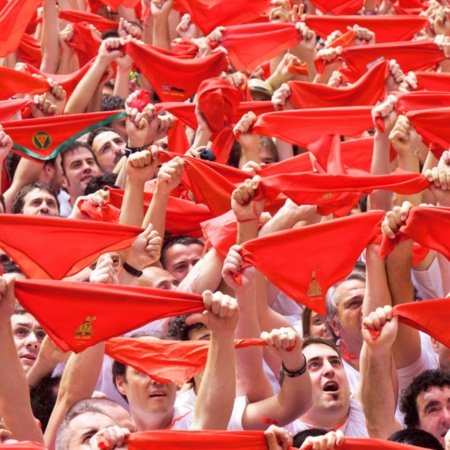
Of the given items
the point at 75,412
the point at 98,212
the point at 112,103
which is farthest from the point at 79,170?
the point at 75,412

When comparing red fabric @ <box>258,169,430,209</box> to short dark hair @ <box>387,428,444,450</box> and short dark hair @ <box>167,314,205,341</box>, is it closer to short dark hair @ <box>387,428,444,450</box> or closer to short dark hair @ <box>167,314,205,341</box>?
short dark hair @ <box>167,314,205,341</box>

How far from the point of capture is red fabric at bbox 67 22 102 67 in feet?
33.1

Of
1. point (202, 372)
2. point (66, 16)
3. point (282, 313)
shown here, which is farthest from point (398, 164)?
point (66, 16)

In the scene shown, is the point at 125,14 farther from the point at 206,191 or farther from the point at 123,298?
the point at 123,298

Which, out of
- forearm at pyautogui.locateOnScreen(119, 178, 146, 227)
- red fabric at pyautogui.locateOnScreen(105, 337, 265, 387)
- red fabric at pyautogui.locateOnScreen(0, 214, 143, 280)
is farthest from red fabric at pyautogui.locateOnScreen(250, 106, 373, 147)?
red fabric at pyautogui.locateOnScreen(105, 337, 265, 387)

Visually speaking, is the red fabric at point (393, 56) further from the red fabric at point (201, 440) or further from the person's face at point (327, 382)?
Result: the red fabric at point (201, 440)

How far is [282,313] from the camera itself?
8141 millimetres

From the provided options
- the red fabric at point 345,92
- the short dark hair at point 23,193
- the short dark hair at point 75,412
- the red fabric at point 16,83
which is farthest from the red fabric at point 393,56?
the short dark hair at point 75,412

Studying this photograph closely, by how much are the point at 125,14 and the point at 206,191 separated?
3532mm

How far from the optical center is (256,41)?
995cm

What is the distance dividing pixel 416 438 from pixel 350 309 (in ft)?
3.91

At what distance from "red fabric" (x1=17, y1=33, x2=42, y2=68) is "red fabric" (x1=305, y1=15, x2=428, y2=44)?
5.90 feet

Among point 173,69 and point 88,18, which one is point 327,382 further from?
point 88,18

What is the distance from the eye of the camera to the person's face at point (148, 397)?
677cm
